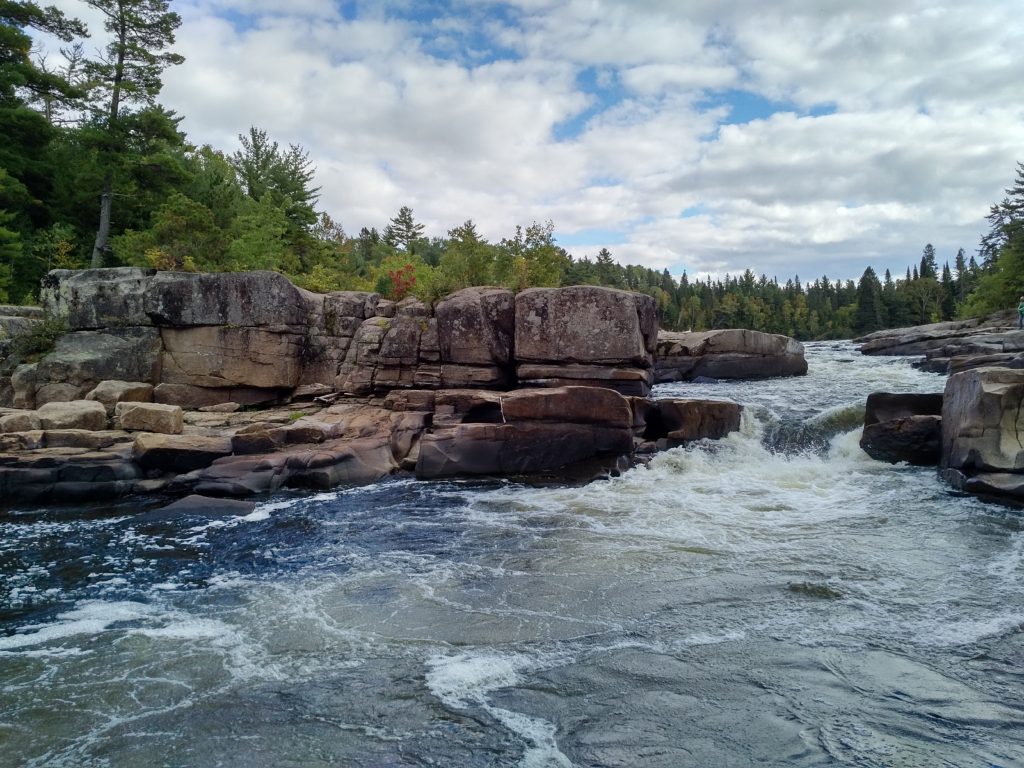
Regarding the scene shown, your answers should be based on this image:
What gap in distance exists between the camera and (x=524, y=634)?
5.39 meters

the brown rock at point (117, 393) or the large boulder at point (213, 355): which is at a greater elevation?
the large boulder at point (213, 355)

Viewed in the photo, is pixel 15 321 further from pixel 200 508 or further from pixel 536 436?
pixel 536 436

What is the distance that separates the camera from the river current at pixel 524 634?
3.87 meters

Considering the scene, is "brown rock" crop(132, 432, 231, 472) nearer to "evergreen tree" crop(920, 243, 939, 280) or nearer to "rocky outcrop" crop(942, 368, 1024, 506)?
"rocky outcrop" crop(942, 368, 1024, 506)

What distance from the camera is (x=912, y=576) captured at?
258 inches

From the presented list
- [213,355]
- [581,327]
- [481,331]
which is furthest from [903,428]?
[213,355]

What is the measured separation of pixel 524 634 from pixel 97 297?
47.5 ft

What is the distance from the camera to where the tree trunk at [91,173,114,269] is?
2023cm

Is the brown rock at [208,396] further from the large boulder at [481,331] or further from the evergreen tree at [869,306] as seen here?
the evergreen tree at [869,306]

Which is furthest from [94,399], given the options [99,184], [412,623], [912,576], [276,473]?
[912,576]

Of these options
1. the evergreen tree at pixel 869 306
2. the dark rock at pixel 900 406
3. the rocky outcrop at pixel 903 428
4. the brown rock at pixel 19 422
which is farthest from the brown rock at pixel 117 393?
the evergreen tree at pixel 869 306

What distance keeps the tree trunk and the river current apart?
1349cm

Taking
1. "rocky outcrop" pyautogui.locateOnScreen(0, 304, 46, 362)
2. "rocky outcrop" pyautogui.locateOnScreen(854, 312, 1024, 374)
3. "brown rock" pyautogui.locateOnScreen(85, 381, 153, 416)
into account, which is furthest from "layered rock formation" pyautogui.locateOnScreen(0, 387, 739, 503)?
"rocky outcrop" pyautogui.locateOnScreen(854, 312, 1024, 374)

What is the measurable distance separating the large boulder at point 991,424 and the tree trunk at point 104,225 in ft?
79.9
